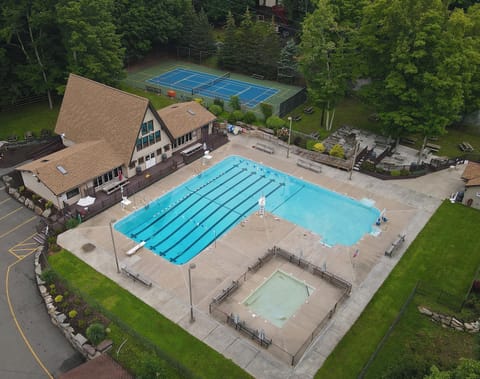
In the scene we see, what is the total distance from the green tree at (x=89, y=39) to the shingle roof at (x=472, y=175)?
40021 millimetres

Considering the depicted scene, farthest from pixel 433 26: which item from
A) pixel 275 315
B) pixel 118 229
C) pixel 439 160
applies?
pixel 118 229

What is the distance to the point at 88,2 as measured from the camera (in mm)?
48000

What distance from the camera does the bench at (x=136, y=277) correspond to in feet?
94.8

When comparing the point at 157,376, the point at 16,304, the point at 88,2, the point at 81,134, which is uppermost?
the point at 88,2

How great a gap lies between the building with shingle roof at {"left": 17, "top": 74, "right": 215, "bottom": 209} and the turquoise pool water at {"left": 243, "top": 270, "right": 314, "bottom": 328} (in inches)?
658

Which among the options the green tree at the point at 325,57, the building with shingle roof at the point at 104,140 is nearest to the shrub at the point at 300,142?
the green tree at the point at 325,57

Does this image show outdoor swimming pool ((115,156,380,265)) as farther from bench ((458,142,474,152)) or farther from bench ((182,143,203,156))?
bench ((458,142,474,152))

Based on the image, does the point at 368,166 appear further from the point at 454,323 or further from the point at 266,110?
the point at 454,323

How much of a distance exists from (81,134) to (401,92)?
31.1m

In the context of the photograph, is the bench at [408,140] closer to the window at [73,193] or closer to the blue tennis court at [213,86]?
the blue tennis court at [213,86]

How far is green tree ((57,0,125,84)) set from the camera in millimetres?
46781

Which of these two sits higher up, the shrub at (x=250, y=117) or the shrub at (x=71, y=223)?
the shrub at (x=250, y=117)

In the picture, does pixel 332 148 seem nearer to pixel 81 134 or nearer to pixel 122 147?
pixel 122 147

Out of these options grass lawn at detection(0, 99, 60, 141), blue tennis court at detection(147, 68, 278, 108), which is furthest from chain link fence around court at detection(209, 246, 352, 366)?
grass lawn at detection(0, 99, 60, 141)
